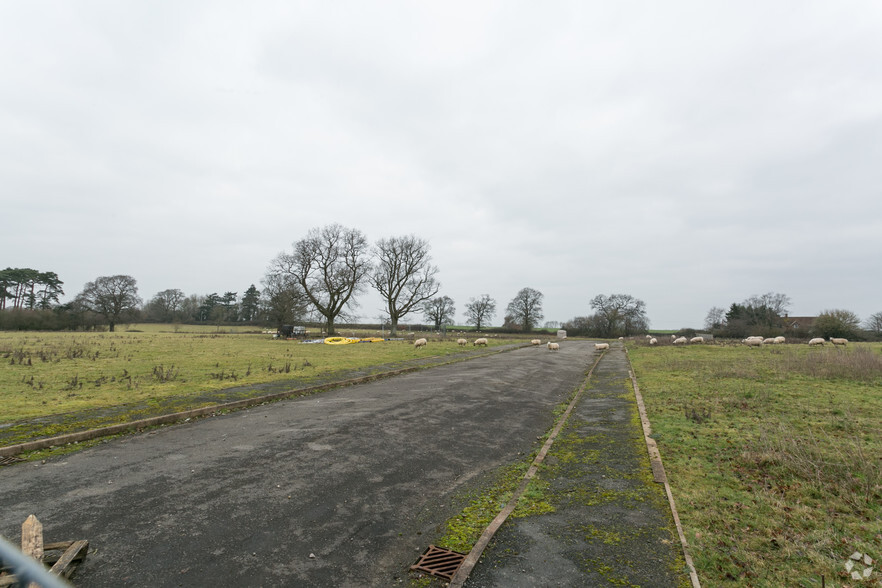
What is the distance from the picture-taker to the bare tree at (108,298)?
67.3m

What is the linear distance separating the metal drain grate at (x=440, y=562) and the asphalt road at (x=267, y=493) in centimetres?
16

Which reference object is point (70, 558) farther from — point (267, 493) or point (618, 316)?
point (618, 316)

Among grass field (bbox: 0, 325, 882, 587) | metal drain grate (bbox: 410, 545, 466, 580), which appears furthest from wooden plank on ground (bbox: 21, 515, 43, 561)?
grass field (bbox: 0, 325, 882, 587)

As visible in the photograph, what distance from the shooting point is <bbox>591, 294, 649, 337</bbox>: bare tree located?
83000 millimetres

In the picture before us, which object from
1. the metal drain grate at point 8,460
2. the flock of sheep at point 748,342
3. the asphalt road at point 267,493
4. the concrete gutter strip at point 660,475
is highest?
the flock of sheep at point 748,342

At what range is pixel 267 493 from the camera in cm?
551

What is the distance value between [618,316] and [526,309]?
61.6 feet

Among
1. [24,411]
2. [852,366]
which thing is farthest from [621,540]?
[852,366]

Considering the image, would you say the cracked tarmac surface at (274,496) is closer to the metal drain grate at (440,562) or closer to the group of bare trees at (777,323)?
the metal drain grate at (440,562)

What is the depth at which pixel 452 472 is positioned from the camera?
21.5ft

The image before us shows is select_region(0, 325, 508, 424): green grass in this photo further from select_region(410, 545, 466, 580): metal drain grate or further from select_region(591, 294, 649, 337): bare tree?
select_region(591, 294, 649, 337): bare tree

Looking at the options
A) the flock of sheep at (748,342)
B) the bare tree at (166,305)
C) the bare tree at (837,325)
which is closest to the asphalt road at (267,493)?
the flock of sheep at (748,342)

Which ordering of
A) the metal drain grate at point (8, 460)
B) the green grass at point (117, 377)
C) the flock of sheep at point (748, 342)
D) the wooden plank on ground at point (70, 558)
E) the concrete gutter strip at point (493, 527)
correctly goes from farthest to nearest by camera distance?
the flock of sheep at point (748, 342) < the green grass at point (117, 377) < the metal drain grate at point (8, 460) < the concrete gutter strip at point (493, 527) < the wooden plank on ground at point (70, 558)

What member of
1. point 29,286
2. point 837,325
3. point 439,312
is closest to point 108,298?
point 29,286
